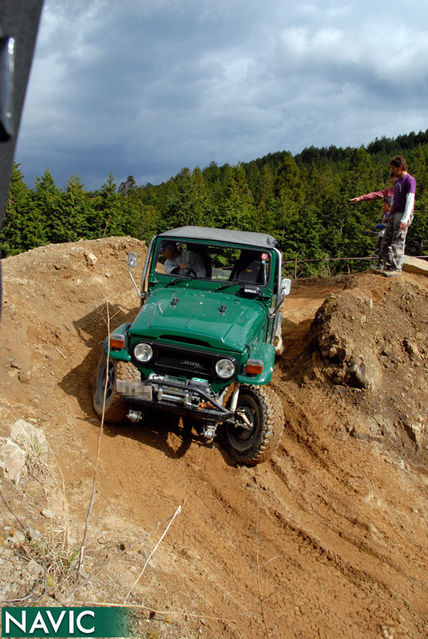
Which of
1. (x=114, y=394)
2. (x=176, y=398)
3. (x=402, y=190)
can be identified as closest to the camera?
(x=176, y=398)

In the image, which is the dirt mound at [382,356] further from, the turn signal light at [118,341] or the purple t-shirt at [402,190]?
the turn signal light at [118,341]

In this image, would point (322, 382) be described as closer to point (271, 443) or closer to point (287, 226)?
point (271, 443)

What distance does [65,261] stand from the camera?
1024 centimetres

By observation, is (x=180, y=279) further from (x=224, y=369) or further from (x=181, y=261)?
(x=224, y=369)

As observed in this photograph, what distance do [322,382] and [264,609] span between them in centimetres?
409

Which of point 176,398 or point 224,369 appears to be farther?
point 224,369

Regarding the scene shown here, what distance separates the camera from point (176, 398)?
4855 mm

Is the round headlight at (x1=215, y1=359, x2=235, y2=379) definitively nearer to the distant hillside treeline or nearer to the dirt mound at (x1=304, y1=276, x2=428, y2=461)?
the dirt mound at (x1=304, y1=276, x2=428, y2=461)

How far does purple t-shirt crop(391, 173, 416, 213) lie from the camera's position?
8.19m

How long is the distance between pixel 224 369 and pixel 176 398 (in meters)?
0.61

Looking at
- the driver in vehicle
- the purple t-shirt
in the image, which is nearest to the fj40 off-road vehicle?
the driver in vehicle

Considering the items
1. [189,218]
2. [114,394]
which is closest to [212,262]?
[114,394]

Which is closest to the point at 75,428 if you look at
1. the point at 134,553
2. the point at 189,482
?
the point at 189,482

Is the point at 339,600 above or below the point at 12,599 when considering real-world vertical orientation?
below
